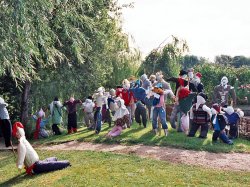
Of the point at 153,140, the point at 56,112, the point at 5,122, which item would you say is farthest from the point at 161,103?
the point at 5,122

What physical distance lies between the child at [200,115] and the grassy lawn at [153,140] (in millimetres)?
270

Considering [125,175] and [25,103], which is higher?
[25,103]

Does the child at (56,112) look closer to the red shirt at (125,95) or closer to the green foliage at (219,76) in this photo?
the red shirt at (125,95)

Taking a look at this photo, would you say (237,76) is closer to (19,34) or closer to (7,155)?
(7,155)

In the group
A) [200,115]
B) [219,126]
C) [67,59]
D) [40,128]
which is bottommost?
[219,126]

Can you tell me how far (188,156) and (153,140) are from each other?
183 cm

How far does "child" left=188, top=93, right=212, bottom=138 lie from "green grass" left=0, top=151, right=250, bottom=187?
2.74 meters

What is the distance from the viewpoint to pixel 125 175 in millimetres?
8602

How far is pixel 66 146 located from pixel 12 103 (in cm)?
538

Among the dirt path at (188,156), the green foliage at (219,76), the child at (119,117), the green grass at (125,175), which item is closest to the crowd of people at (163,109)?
the child at (119,117)

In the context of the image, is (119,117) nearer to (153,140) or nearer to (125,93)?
(153,140)

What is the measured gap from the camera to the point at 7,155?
39.4ft

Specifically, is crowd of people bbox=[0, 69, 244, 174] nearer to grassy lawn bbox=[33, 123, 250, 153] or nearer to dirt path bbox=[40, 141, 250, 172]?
grassy lawn bbox=[33, 123, 250, 153]

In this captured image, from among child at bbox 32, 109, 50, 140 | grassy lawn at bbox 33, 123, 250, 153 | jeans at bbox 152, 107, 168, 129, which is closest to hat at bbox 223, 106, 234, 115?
grassy lawn at bbox 33, 123, 250, 153
